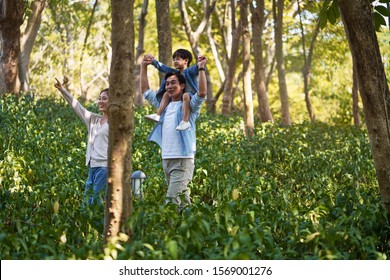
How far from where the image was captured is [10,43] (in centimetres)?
2056

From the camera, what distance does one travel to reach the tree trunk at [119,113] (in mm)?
5562

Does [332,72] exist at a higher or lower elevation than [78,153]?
higher

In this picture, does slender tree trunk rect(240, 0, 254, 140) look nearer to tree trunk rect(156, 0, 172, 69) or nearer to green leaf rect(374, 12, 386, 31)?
tree trunk rect(156, 0, 172, 69)

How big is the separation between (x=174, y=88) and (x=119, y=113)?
1.94 meters

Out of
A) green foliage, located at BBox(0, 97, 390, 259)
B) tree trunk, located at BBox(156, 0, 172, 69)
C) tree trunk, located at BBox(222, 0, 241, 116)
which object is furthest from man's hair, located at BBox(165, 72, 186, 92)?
tree trunk, located at BBox(222, 0, 241, 116)

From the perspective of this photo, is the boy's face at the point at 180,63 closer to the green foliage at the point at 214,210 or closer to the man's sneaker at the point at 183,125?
the man's sneaker at the point at 183,125

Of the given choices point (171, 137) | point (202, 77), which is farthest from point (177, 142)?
point (202, 77)

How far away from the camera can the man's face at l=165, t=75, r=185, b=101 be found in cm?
742

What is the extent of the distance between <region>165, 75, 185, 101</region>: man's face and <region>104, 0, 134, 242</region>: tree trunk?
1.81 m

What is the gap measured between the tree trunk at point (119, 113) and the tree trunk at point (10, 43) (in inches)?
598

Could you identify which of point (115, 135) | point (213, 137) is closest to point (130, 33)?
point (115, 135)
